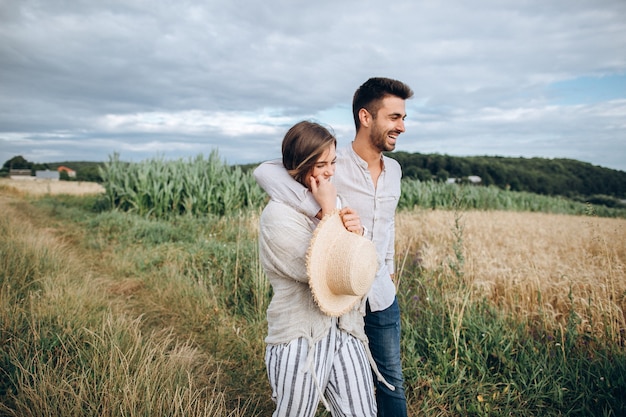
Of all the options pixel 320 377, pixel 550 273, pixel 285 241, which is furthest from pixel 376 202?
pixel 550 273

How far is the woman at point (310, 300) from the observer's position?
5.59 ft

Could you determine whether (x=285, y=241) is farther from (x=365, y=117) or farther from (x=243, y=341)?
(x=243, y=341)

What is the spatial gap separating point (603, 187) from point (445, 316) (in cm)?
4067

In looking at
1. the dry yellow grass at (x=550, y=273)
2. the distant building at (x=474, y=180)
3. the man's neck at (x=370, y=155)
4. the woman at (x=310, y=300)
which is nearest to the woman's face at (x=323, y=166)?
the woman at (x=310, y=300)

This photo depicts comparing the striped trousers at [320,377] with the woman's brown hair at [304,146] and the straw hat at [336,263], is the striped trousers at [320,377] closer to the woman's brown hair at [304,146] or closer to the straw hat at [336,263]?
the straw hat at [336,263]

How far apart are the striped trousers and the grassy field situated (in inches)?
29.5

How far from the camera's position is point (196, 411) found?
254 centimetres

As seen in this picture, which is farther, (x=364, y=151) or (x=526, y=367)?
(x=526, y=367)

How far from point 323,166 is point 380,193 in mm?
860

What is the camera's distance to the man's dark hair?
262cm

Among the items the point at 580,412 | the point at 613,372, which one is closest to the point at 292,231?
the point at 580,412

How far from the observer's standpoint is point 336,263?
1.73m

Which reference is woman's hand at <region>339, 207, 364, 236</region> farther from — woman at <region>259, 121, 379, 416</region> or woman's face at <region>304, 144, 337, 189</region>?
woman's face at <region>304, 144, 337, 189</region>

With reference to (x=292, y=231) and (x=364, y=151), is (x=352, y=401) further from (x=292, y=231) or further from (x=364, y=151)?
(x=364, y=151)
